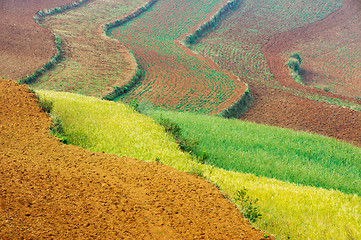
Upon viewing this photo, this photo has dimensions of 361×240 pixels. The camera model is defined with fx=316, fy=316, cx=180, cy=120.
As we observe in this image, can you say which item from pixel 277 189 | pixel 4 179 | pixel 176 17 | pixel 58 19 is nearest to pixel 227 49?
pixel 176 17

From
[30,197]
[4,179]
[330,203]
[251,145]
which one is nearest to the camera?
[30,197]

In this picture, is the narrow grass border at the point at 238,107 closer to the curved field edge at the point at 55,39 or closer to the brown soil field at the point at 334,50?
the brown soil field at the point at 334,50

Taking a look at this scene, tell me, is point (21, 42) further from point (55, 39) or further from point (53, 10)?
point (53, 10)

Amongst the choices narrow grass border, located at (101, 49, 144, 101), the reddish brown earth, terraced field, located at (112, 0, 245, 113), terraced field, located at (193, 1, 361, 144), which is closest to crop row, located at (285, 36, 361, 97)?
terraced field, located at (193, 1, 361, 144)

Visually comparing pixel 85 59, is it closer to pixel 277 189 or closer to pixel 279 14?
pixel 277 189

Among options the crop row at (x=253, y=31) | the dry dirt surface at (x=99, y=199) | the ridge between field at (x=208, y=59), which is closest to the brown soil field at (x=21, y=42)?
the ridge between field at (x=208, y=59)

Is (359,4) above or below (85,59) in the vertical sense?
above

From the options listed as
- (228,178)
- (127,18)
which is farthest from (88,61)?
(228,178)
